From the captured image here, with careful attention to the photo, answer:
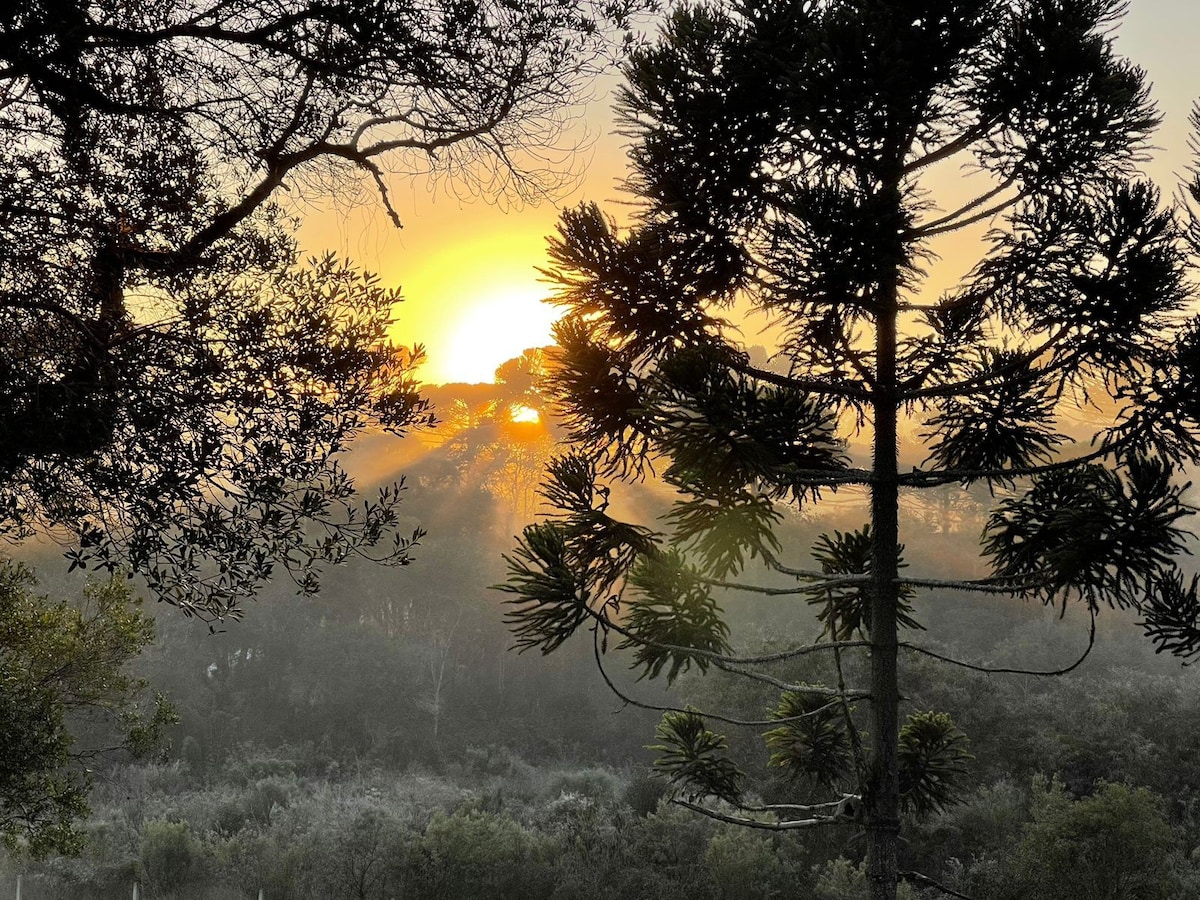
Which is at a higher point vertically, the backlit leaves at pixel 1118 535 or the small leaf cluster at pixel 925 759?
the backlit leaves at pixel 1118 535

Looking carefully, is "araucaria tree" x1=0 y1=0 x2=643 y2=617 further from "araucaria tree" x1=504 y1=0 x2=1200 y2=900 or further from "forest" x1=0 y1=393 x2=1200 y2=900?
"forest" x1=0 y1=393 x2=1200 y2=900

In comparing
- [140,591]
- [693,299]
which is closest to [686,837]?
[693,299]

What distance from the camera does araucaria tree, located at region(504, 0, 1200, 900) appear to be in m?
6.35

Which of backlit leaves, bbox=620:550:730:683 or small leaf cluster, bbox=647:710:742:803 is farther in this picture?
small leaf cluster, bbox=647:710:742:803

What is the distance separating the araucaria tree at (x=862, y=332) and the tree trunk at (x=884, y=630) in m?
0.02

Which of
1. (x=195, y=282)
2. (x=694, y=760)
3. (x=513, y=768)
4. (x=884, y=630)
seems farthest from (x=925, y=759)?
(x=513, y=768)

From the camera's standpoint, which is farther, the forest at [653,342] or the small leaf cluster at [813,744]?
the small leaf cluster at [813,744]

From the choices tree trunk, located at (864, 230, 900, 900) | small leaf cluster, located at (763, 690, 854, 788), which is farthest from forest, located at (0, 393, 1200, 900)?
tree trunk, located at (864, 230, 900, 900)

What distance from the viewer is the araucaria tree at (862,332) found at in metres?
6.35

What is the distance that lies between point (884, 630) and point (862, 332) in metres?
2.15

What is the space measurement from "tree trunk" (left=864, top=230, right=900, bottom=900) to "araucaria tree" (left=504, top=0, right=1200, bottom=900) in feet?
0.07

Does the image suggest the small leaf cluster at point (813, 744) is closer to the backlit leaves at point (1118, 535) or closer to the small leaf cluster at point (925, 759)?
the small leaf cluster at point (925, 759)

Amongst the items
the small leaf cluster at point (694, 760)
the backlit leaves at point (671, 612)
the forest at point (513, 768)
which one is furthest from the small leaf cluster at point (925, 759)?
the forest at point (513, 768)

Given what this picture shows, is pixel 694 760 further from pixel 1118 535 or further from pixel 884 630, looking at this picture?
pixel 1118 535
